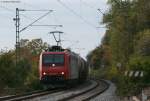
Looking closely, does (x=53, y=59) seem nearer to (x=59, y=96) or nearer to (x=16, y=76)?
(x=16, y=76)

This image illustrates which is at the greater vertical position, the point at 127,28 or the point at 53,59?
the point at 127,28

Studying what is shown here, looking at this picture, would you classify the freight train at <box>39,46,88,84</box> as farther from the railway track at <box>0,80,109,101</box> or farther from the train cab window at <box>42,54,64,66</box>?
the railway track at <box>0,80,109,101</box>

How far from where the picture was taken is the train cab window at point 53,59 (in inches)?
2010

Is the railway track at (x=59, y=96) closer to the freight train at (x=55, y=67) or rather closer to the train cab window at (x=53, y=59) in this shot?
the freight train at (x=55, y=67)

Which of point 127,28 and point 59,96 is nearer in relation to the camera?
point 59,96

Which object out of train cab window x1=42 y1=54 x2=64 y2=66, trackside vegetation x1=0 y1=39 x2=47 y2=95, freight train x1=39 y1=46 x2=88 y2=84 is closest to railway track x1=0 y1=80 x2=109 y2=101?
freight train x1=39 y1=46 x2=88 y2=84

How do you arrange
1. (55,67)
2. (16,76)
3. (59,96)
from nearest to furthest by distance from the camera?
(59,96), (55,67), (16,76)

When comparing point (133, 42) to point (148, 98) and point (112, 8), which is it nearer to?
point (112, 8)

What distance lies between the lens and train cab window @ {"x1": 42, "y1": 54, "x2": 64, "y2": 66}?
168ft

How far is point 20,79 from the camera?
184 ft

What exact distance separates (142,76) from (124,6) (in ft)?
122

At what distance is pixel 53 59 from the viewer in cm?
5119

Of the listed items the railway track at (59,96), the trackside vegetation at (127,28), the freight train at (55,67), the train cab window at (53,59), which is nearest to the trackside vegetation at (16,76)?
the freight train at (55,67)

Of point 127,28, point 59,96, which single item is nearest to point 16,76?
point 59,96
